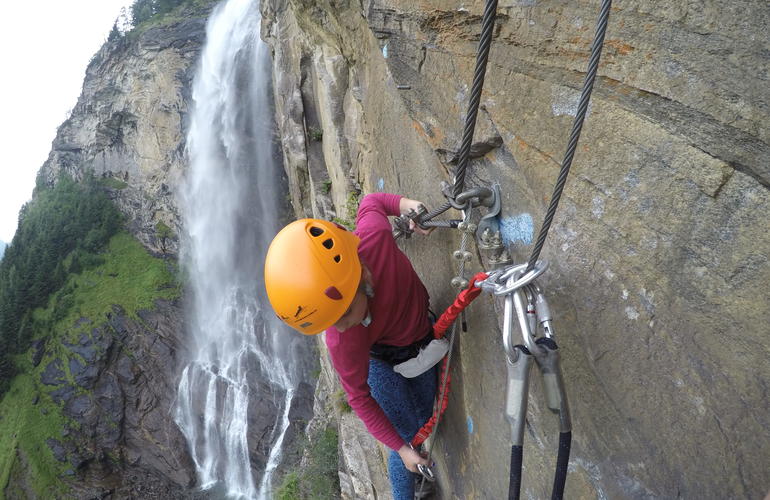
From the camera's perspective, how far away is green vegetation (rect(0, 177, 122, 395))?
25328 millimetres

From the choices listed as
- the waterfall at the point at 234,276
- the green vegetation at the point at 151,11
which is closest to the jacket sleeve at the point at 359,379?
the waterfall at the point at 234,276

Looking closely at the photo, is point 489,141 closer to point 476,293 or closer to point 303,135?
point 476,293

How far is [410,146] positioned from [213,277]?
18.5 meters

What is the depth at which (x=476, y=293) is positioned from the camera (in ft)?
7.55

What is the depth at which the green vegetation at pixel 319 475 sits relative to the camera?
333 inches

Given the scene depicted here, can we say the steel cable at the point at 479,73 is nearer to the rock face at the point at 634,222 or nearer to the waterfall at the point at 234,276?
the rock face at the point at 634,222

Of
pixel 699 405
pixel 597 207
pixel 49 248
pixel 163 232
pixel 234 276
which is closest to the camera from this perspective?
pixel 699 405

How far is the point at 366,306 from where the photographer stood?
252cm

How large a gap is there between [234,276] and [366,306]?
17.9 meters

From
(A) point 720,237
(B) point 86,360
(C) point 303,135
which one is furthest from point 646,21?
(B) point 86,360

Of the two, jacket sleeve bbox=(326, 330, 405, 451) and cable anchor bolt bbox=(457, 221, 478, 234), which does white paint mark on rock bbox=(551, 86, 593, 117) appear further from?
jacket sleeve bbox=(326, 330, 405, 451)

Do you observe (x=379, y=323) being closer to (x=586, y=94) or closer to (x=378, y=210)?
(x=378, y=210)

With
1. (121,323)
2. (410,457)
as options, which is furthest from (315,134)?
(121,323)

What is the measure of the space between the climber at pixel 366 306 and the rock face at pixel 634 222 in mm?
439
